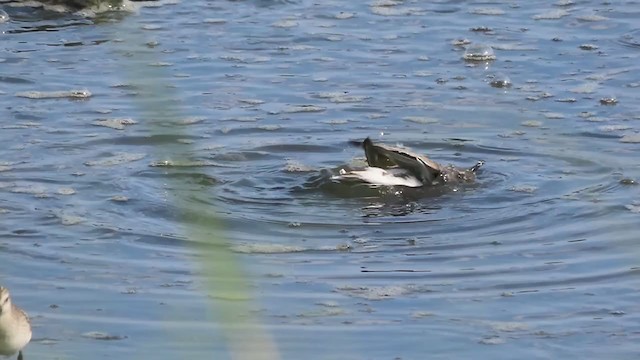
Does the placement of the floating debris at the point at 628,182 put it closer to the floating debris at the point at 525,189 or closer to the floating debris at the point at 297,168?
the floating debris at the point at 525,189

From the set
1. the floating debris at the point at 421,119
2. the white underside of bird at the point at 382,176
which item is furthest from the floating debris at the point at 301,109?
the white underside of bird at the point at 382,176

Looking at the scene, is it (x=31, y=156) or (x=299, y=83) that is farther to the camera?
(x=299, y=83)

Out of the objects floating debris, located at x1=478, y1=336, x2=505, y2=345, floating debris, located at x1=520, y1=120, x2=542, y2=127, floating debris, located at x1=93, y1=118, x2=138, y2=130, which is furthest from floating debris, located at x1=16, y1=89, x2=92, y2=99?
floating debris, located at x1=478, y1=336, x2=505, y2=345

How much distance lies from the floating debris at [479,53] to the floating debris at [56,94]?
8.66 ft

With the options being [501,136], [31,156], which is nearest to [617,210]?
[501,136]

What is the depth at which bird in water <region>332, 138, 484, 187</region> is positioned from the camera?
26.3 ft

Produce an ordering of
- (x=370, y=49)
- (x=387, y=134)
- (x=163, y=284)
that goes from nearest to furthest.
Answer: (x=163, y=284) < (x=387, y=134) < (x=370, y=49)

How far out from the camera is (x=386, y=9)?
39.9 feet

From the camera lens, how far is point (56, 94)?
32.2 feet

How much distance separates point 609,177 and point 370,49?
10.4 feet

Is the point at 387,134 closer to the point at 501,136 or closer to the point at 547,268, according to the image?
the point at 501,136

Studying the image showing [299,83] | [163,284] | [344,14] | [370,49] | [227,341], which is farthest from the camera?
[344,14]

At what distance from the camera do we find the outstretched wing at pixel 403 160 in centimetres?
802

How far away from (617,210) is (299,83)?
3.05m
